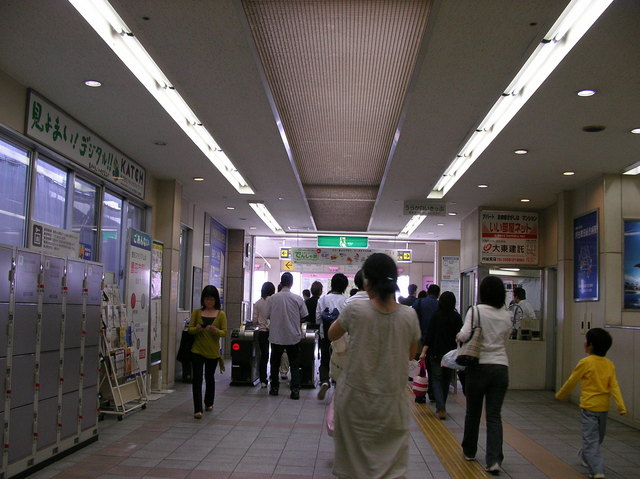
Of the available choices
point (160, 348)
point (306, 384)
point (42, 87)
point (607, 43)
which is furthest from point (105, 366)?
point (607, 43)

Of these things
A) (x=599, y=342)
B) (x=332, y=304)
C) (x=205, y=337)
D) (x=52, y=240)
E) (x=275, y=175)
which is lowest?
(x=205, y=337)

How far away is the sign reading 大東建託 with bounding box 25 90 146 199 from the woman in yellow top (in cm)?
197

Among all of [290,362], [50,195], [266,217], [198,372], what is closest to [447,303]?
[290,362]

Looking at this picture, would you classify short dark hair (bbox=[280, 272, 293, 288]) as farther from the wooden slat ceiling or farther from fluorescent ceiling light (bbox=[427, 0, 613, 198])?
fluorescent ceiling light (bbox=[427, 0, 613, 198])

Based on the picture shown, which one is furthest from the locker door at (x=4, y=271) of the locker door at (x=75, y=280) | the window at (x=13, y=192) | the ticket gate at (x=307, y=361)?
the ticket gate at (x=307, y=361)

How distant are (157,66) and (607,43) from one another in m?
3.54

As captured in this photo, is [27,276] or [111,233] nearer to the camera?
[27,276]

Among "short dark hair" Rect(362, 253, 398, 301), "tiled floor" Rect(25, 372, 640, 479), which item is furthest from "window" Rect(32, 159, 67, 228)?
"short dark hair" Rect(362, 253, 398, 301)

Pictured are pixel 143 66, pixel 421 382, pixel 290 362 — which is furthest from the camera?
pixel 290 362

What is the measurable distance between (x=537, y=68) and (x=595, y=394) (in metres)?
2.68

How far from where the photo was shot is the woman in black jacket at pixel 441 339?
7680mm

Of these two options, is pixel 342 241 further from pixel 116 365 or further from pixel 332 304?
pixel 116 365

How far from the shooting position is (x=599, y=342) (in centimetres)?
520

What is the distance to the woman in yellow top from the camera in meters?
7.23
